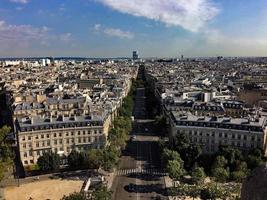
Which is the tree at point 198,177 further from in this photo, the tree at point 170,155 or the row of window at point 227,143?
the row of window at point 227,143

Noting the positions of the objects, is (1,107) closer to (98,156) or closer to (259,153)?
(98,156)

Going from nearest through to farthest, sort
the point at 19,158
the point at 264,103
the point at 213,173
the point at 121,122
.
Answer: the point at 213,173 → the point at 19,158 → the point at 121,122 → the point at 264,103

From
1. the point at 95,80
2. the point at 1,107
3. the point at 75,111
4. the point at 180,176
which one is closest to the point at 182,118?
the point at 180,176

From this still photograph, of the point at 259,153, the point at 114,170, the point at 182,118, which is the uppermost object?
the point at 182,118

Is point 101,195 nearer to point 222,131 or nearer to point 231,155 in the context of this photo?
point 231,155

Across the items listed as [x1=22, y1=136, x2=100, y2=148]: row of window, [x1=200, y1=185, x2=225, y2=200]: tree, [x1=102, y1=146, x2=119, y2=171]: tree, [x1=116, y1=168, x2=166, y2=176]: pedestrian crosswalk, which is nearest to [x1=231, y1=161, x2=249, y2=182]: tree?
[x1=200, y1=185, x2=225, y2=200]: tree

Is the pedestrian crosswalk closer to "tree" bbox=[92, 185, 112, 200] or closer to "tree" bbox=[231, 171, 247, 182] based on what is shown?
"tree" bbox=[231, 171, 247, 182]

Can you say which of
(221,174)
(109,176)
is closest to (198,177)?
(221,174)

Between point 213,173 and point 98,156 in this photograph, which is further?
point 98,156

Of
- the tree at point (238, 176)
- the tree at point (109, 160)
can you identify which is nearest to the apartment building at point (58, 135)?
the tree at point (109, 160)
